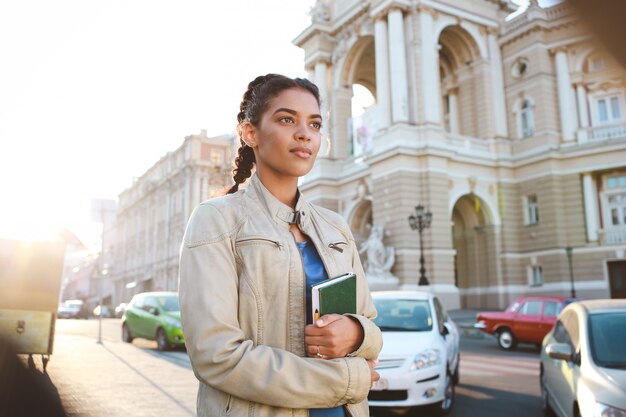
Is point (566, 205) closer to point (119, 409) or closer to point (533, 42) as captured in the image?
point (533, 42)

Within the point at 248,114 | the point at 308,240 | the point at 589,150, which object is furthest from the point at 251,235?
the point at 589,150

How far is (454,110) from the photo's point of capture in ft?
120

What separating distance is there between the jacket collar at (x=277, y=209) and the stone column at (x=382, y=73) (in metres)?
29.6

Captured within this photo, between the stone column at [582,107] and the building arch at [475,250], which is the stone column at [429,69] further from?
the stone column at [582,107]

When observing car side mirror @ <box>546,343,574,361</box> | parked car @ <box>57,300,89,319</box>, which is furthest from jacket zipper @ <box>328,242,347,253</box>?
parked car @ <box>57,300,89,319</box>

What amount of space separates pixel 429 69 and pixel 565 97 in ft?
27.1

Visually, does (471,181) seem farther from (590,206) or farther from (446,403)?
(446,403)

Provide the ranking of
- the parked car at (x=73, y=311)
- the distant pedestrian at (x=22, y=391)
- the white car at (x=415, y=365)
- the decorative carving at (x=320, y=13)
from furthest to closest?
the parked car at (x=73, y=311)
the decorative carving at (x=320, y=13)
the white car at (x=415, y=365)
the distant pedestrian at (x=22, y=391)

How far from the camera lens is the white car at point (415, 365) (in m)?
7.11

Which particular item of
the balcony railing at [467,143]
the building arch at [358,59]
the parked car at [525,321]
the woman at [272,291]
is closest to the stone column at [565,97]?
the balcony railing at [467,143]

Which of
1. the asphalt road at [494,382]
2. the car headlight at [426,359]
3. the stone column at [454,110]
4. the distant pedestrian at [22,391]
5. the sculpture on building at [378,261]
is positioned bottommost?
the asphalt road at [494,382]

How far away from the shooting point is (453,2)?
109ft

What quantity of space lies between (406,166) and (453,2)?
11488 millimetres

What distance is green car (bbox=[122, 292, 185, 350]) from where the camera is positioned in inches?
564
